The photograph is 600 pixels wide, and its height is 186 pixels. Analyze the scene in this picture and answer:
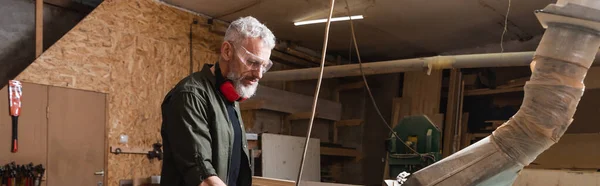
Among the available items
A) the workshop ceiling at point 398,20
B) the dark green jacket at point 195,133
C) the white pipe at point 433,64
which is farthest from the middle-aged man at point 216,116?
the workshop ceiling at point 398,20

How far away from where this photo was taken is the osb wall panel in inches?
148

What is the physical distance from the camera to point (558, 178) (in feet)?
12.5

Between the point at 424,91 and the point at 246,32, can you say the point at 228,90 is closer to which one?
the point at 246,32

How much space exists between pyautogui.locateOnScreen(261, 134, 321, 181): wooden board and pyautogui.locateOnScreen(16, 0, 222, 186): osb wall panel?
102cm

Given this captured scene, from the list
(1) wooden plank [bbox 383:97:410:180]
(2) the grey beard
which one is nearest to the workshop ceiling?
(1) wooden plank [bbox 383:97:410:180]

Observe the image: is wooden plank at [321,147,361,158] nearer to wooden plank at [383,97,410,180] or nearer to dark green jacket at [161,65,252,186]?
wooden plank at [383,97,410,180]

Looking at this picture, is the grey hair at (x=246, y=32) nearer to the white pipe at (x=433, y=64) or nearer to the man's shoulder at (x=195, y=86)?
the man's shoulder at (x=195, y=86)

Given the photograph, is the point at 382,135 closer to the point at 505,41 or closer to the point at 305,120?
the point at 305,120

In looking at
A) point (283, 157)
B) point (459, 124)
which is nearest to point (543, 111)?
point (283, 157)

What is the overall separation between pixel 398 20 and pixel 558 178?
2.14 meters

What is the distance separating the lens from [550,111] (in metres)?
1.22

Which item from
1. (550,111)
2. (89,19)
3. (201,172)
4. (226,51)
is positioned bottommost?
(201,172)

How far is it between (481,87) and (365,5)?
2.24 meters

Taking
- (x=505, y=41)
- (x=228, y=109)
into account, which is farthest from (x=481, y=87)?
(x=228, y=109)
